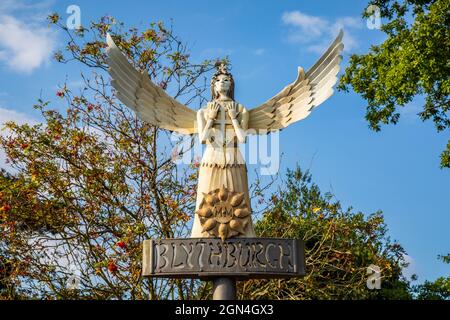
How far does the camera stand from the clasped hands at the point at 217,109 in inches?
406

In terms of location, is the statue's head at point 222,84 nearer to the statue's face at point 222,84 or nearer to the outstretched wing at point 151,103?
the statue's face at point 222,84

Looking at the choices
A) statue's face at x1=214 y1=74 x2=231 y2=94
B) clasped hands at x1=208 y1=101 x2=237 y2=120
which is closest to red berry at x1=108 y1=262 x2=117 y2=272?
clasped hands at x1=208 y1=101 x2=237 y2=120

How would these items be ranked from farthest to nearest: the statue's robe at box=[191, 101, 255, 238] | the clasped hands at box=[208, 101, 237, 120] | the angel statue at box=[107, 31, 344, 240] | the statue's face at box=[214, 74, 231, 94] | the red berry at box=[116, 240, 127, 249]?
1. the red berry at box=[116, 240, 127, 249]
2. the statue's face at box=[214, 74, 231, 94]
3. the clasped hands at box=[208, 101, 237, 120]
4. the statue's robe at box=[191, 101, 255, 238]
5. the angel statue at box=[107, 31, 344, 240]

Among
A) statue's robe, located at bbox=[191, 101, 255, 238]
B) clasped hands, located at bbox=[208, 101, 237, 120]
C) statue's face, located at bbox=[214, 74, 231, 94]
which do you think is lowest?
statue's robe, located at bbox=[191, 101, 255, 238]

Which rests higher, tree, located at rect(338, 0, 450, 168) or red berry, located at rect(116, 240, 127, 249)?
tree, located at rect(338, 0, 450, 168)

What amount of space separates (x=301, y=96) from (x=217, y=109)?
125 cm

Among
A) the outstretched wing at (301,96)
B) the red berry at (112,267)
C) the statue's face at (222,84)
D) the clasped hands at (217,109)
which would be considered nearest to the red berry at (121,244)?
the red berry at (112,267)

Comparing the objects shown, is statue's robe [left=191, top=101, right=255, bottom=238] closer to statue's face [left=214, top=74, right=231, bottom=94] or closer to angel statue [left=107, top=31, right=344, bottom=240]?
angel statue [left=107, top=31, right=344, bottom=240]

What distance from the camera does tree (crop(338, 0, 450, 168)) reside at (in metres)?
12.7

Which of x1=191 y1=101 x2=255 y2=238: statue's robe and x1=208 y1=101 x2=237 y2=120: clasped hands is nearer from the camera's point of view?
x1=191 y1=101 x2=255 y2=238: statue's robe

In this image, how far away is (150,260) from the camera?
9641 millimetres

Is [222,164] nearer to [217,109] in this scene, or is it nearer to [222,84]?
[217,109]

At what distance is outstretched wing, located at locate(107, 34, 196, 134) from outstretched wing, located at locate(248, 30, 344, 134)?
983mm

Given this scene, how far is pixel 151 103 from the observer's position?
1062 centimetres
